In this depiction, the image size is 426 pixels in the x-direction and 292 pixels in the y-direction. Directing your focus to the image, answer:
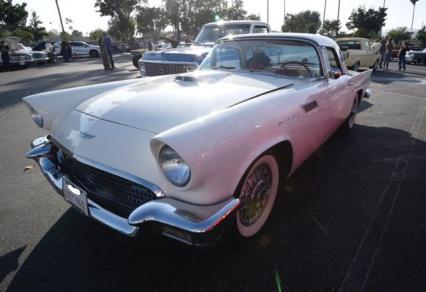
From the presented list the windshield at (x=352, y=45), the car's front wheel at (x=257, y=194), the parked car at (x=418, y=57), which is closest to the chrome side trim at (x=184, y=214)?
the car's front wheel at (x=257, y=194)

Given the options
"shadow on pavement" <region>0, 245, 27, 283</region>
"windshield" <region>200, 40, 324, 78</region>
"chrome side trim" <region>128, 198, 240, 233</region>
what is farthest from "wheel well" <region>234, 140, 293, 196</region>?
"shadow on pavement" <region>0, 245, 27, 283</region>

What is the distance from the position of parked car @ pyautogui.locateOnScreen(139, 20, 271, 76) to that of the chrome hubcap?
15.6 ft

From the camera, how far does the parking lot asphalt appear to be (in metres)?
2.00

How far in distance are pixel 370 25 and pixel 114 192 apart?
5045 cm

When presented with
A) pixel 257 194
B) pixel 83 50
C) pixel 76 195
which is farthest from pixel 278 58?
pixel 83 50

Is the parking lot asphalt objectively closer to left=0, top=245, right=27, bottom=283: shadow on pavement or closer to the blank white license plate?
left=0, top=245, right=27, bottom=283: shadow on pavement

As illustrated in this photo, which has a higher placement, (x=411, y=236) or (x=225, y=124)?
(x=225, y=124)

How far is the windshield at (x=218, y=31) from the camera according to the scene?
7570mm

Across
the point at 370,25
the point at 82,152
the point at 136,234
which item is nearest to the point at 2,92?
the point at 82,152

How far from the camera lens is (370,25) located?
4366cm

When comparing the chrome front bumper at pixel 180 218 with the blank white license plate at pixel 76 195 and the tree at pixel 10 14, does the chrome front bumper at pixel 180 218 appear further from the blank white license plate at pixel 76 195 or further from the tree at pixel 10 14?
the tree at pixel 10 14

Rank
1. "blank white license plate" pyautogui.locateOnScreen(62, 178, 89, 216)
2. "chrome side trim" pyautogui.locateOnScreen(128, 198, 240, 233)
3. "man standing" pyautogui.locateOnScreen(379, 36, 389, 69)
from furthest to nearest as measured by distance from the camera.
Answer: "man standing" pyautogui.locateOnScreen(379, 36, 389, 69) → "blank white license plate" pyautogui.locateOnScreen(62, 178, 89, 216) → "chrome side trim" pyautogui.locateOnScreen(128, 198, 240, 233)

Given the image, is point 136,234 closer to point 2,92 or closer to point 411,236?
point 411,236

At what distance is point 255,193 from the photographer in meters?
2.24
